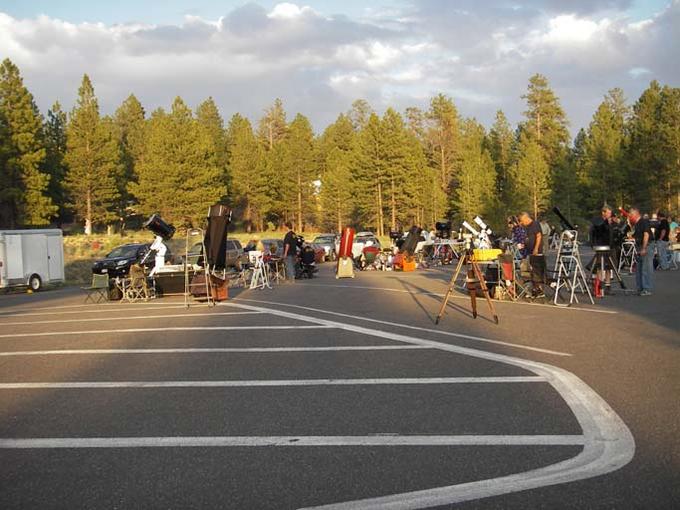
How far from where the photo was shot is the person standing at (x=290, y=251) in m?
25.5

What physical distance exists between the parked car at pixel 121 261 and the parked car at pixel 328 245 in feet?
48.8

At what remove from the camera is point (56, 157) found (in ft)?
266

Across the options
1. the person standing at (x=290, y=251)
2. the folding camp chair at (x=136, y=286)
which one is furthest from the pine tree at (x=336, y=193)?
the folding camp chair at (x=136, y=286)

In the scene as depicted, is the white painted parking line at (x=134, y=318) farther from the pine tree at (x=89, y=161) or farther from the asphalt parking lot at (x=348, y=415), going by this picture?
the pine tree at (x=89, y=161)

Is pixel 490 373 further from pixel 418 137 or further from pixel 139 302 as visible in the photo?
pixel 418 137

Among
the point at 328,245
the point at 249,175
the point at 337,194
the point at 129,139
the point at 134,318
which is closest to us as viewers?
the point at 134,318

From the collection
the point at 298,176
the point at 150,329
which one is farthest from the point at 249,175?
the point at 150,329

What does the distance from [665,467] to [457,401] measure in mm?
2450

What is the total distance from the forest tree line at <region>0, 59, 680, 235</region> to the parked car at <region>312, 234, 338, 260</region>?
89.8 ft

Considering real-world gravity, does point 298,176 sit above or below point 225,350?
above

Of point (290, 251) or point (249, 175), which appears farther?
point (249, 175)

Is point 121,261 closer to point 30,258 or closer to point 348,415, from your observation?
point 30,258

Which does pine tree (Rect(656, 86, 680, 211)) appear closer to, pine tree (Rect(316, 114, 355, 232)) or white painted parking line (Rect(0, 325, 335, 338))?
pine tree (Rect(316, 114, 355, 232))

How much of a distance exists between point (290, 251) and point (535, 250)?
11.0m
